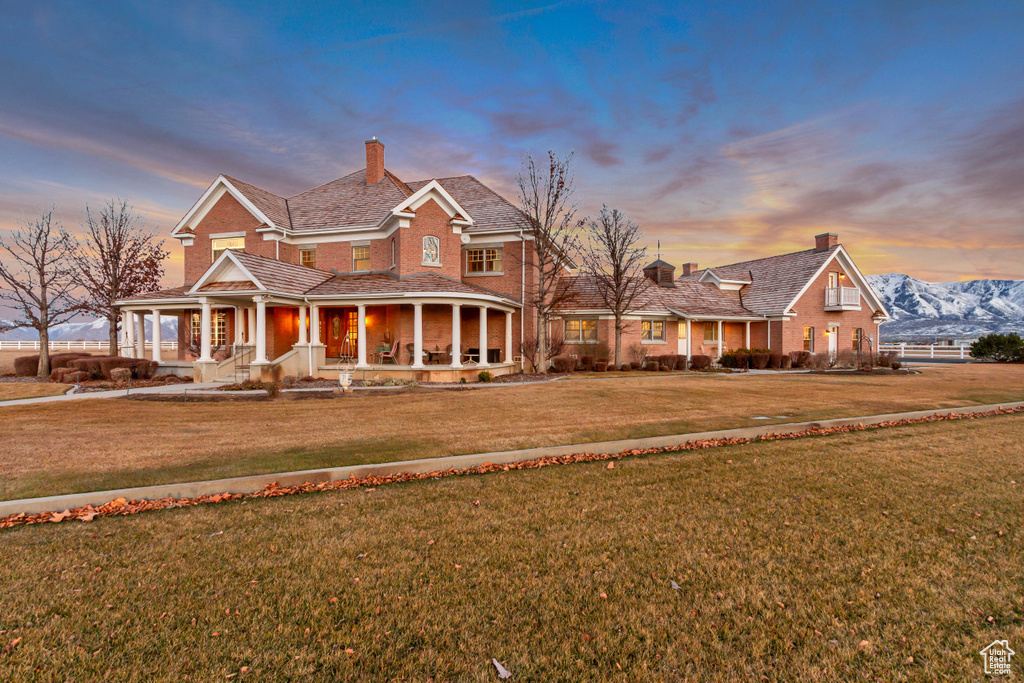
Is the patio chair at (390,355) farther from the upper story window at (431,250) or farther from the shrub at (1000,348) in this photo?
the shrub at (1000,348)

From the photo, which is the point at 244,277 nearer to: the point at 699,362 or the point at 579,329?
the point at 579,329

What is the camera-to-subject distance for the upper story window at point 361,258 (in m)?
24.8

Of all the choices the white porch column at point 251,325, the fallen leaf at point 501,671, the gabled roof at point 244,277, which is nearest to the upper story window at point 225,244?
the white porch column at point 251,325

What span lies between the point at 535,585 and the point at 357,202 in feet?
86.3

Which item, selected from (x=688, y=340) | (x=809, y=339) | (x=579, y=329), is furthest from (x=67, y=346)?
(x=809, y=339)

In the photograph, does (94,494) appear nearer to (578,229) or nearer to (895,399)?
(895,399)

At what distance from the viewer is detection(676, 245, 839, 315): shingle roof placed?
33344 millimetres

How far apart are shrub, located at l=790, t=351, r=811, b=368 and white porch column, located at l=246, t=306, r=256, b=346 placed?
32.8 metres

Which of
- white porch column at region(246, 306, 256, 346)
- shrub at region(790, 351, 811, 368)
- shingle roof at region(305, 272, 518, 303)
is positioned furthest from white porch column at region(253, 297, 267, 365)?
shrub at region(790, 351, 811, 368)

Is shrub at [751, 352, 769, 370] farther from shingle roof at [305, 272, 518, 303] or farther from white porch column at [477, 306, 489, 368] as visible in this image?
white porch column at [477, 306, 489, 368]

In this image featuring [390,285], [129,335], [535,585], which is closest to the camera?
[535,585]

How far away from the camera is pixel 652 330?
31344 mm

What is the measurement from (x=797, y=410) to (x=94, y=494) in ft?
45.9

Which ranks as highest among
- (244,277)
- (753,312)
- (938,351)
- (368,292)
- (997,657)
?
(244,277)
